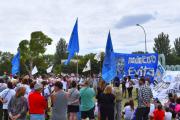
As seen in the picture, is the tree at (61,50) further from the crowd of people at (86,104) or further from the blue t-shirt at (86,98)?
the blue t-shirt at (86,98)

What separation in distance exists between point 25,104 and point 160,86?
289 inches

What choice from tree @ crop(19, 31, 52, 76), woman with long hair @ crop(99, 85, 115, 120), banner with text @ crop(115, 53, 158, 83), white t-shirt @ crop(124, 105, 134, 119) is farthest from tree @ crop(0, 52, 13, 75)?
woman with long hair @ crop(99, 85, 115, 120)

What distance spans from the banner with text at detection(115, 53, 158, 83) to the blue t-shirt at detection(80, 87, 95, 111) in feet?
19.7

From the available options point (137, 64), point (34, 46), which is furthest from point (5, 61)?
point (137, 64)

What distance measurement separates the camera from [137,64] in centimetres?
2123

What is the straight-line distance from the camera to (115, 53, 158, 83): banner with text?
20578 mm

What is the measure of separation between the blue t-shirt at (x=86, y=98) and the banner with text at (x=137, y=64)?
19.7ft

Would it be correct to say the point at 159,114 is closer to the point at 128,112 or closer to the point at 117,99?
the point at 128,112

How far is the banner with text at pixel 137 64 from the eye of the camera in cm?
2058

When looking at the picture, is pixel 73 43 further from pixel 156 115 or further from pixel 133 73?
pixel 156 115

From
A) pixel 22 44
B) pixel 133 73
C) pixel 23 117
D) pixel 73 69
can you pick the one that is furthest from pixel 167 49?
pixel 23 117

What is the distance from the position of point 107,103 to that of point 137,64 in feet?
23.3

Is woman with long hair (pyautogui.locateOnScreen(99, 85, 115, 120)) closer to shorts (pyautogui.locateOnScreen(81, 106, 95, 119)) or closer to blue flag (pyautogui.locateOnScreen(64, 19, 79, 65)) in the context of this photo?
Result: shorts (pyautogui.locateOnScreen(81, 106, 95, 119))

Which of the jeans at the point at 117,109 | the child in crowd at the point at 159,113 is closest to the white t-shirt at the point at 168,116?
the child in crowd at the point at 159,113
